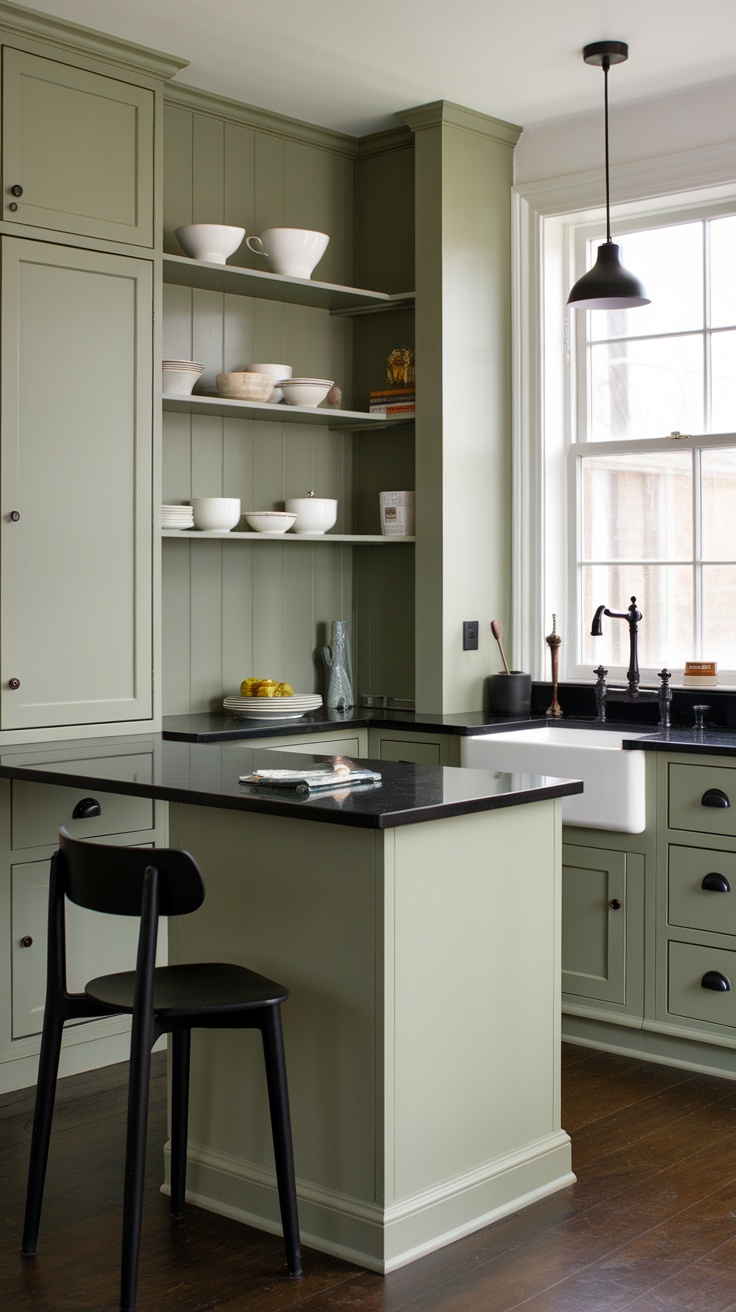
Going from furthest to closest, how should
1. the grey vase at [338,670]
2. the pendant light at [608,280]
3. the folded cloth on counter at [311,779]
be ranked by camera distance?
the grey vase at [338,670], the pendant light at [608,280], the folded cloth on counter at [311,779]

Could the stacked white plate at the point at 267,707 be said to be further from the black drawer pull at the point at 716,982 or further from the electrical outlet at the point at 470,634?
the black drawer pull at the point at 716,982

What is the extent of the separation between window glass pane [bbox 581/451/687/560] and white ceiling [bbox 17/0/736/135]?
1184 millimetres

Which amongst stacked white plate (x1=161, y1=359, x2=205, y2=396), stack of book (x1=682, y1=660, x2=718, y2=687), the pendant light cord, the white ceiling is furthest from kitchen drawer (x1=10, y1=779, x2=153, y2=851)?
the pendant light cord

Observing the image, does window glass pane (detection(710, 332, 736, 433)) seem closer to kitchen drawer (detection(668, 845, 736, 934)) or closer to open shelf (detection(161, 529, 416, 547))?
open shelf (detection(161, 529, 416, 547))

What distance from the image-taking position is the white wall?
4.14 meters

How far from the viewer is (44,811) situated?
357 centimetres

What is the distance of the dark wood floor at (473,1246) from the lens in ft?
7.82

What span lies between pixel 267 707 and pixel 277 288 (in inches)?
54.3

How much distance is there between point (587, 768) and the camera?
3814mm

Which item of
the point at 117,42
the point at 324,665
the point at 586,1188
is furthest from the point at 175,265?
the point at 586,1188

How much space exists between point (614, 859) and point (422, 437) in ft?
5.14

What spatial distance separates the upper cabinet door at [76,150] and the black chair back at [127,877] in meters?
1.94

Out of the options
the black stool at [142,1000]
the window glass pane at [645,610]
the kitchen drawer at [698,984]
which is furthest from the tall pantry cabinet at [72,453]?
the window glass pane at [645,610]

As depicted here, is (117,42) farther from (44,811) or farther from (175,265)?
(44,811)
